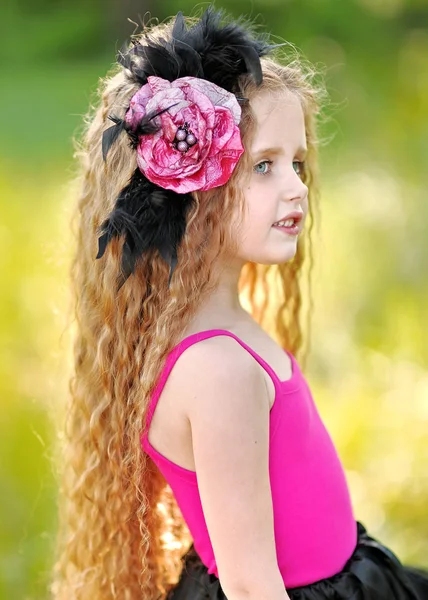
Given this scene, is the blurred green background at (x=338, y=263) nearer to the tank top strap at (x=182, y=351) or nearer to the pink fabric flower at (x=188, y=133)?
the pink fabric flower at (x=188, y=133)

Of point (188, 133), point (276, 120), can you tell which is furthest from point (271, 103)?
point (188, 133)

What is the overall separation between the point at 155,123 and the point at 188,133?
0.05m

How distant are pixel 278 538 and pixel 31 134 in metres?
4.96

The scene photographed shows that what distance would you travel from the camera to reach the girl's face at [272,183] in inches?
51.8

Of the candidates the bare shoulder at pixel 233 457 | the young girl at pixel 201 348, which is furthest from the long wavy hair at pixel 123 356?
the bare shoulder at pixel 233 457

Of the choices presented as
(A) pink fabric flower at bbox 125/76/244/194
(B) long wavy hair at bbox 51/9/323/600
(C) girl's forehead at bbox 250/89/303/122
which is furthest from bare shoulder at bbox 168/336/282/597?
(C) girl's forehead at bbox 250/89/303/122

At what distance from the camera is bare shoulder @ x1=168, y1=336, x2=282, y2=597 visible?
1.23m

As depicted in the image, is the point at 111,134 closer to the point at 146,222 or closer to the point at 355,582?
the point at 146,222

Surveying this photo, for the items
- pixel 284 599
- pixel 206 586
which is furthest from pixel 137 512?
pixel 284 599

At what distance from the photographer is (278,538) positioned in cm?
137

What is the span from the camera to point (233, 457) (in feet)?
4.03

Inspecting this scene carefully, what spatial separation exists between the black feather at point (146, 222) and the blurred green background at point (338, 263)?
0.36 metres

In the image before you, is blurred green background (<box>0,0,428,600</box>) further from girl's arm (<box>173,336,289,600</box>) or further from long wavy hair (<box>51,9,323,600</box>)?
girl's arm (<box>173,336,289,600</box>)

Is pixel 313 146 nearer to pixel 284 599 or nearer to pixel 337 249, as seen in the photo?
pixel 284 599
